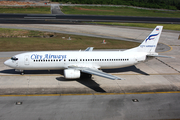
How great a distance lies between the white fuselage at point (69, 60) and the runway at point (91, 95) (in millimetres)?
2114

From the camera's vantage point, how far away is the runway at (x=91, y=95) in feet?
62.4

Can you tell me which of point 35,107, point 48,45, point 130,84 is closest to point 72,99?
point 35,107

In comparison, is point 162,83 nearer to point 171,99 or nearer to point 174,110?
point 171,99

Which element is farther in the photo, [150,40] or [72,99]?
[150,40]

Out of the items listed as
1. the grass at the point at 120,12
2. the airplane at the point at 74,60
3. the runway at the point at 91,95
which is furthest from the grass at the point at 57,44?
the grass at the point at 120,12

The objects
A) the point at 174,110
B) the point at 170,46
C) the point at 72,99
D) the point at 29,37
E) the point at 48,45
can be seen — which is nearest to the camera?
the point at 174,110

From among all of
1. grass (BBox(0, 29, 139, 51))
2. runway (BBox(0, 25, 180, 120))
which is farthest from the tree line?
runway (BBox(0, 25, 180, 120))

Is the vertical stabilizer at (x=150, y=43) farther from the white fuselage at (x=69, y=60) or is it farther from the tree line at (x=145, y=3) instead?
the tree line at (x=145, y=3)

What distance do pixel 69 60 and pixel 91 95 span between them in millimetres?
7494

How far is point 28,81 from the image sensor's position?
26.4 m

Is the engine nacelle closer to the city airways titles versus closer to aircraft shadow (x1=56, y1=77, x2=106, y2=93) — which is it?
aircraft shadow (x1=56, y1=77, x2=106, y2=93)

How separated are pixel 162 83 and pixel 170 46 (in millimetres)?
27044

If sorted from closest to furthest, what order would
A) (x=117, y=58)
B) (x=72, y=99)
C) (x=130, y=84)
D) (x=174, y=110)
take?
(x=174, y=110) < (x=72, y=99) < (x=130, y=84) < (x=117, y=58)

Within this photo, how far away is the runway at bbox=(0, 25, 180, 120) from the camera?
19.0 meters
